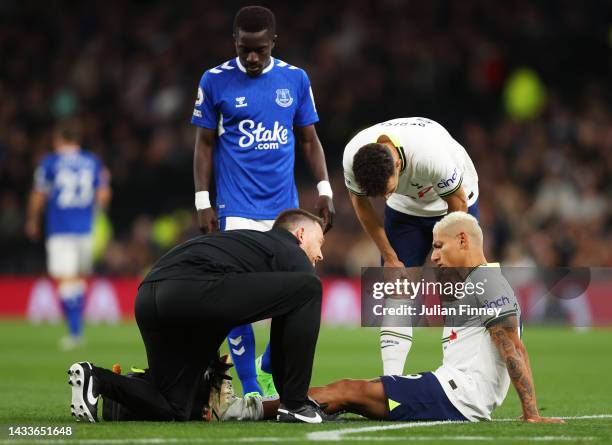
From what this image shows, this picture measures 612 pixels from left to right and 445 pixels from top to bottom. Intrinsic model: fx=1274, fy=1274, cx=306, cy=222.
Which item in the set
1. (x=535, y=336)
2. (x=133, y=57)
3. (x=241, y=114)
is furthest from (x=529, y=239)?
(x=241, y=114)

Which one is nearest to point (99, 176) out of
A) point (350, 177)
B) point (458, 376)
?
point (350, 177)

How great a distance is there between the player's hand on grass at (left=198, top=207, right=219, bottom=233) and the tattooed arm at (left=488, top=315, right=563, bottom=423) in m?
2.23

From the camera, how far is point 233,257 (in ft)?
21.7

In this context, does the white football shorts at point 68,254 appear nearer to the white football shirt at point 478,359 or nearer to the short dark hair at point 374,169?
the short dark hair at point 374,169

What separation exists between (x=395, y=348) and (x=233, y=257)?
6.16ft

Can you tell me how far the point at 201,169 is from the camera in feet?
27.2

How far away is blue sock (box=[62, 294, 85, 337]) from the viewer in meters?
15.0

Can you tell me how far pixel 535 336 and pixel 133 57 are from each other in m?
10.8

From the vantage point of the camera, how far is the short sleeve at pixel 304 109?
8508 millimetres

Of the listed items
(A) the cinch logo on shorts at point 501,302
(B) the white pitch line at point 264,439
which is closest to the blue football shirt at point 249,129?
(A) the cinch logo on shorts at point 501,302

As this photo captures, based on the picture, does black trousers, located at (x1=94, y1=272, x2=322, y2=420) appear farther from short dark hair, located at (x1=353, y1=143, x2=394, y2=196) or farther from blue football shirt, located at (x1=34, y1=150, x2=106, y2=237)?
blue football shirt, located at (x1=34, y1=150, x2=106, y2=237)

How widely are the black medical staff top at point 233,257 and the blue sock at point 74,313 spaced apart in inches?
334

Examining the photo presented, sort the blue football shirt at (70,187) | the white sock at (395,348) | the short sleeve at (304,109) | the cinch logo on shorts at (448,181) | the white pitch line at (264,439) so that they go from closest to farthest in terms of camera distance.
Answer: the white pitch line at (264,439) → the cinch logo on shorts at (448,181) → the white sock at (395,348) → the short sleeve at (304,109) → the blue football shirt at (70,187)

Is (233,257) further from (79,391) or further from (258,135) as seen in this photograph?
(258,135)
